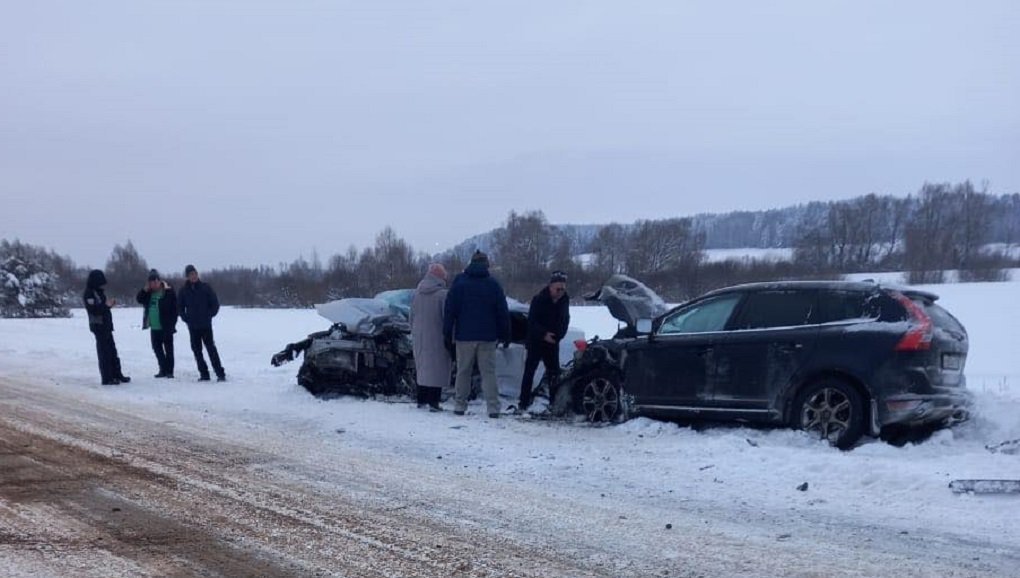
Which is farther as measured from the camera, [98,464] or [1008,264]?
[1008,264]

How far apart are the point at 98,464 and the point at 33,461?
0.64 meters

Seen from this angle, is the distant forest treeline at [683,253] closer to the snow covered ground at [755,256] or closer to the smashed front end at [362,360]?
the snow covered ground at [755,256]

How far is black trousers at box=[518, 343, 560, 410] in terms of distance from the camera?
9.85 m

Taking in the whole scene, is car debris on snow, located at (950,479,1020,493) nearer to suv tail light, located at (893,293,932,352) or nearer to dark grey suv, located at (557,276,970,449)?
dark grey suv, located at (557,276,970,449)

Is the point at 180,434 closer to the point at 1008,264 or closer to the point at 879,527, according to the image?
the point at 879,527

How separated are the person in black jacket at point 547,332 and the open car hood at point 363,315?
2.11 m

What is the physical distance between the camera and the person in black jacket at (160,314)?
44.4 feet

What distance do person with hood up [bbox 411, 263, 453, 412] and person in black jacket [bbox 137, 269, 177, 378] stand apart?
551 centimetres

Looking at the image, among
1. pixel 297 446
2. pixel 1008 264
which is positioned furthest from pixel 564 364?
pixel 1008 264

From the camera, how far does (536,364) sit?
993 cm

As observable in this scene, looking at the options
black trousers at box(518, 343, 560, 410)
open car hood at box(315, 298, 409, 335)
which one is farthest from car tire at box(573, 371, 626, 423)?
open car hood at box(315, 298, 409, 335)

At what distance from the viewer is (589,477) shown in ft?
22.1

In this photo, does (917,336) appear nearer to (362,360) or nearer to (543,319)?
(543,319)

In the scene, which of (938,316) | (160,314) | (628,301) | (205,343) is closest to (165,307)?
(160,314)
